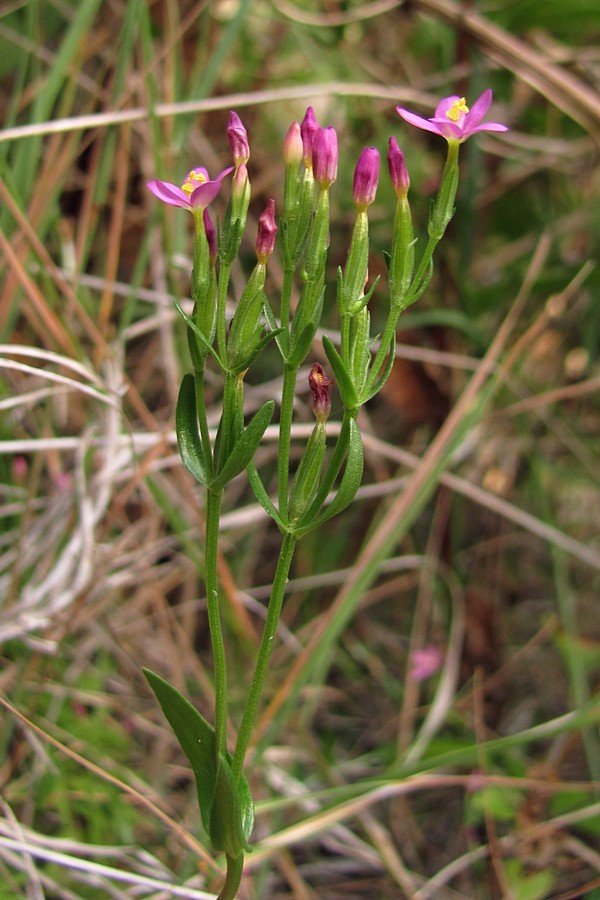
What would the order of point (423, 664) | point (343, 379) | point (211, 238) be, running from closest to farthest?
1. point (343, 379)
2. point (211, 238)
3. point (423, 664)

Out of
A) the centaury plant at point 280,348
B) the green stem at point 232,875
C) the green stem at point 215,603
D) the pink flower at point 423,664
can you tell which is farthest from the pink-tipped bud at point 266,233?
the pink flower at point 423,664

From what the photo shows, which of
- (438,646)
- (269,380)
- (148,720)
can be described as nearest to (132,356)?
(269,380)

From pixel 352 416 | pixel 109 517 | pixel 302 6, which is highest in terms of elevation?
pixel 302 6

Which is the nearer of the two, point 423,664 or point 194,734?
point 194,734

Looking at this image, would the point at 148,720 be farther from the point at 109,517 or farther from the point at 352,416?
the point at 352,416

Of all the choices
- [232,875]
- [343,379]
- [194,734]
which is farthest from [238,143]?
[232,875]

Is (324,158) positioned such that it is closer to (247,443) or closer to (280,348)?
(280,348)
